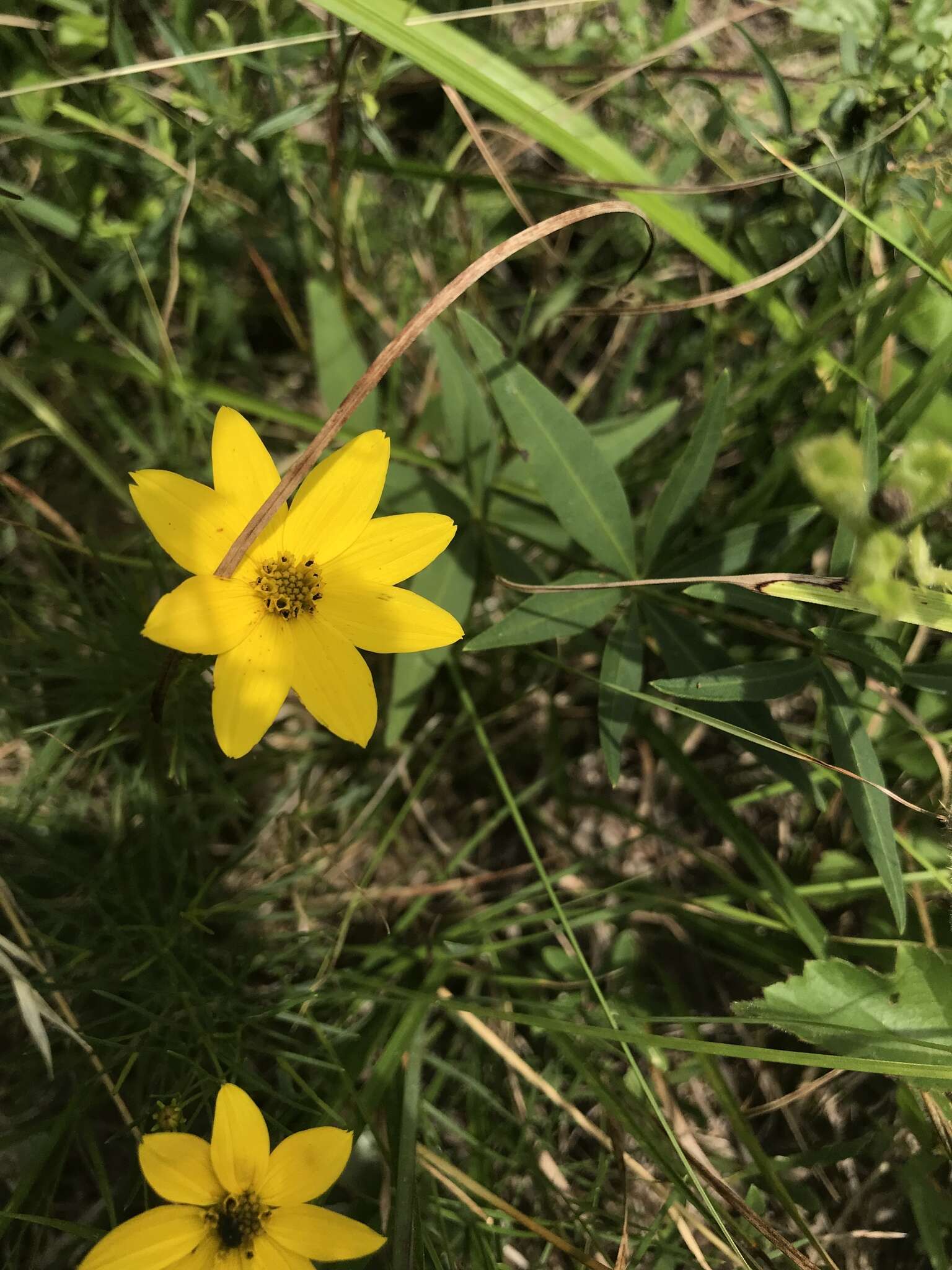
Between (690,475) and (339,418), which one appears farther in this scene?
(690,475)

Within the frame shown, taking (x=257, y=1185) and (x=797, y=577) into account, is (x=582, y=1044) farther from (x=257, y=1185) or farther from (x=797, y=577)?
(x=797, y=577)

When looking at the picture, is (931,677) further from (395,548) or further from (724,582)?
(395,548)

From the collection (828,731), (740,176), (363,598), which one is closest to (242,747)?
(363,598)

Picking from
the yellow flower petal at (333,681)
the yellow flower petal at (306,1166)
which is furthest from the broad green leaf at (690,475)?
the yellow flower petal at (306,1166)

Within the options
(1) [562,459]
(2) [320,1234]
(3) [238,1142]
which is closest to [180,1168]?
(3) [238,1142]

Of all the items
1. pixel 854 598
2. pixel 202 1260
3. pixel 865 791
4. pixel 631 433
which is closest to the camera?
pixel 854 598

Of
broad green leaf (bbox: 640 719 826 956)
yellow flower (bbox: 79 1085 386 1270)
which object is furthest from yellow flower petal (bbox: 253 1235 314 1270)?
broad green leaf (bbox: 640 719 826 956)

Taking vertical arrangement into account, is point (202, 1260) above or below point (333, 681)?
below
